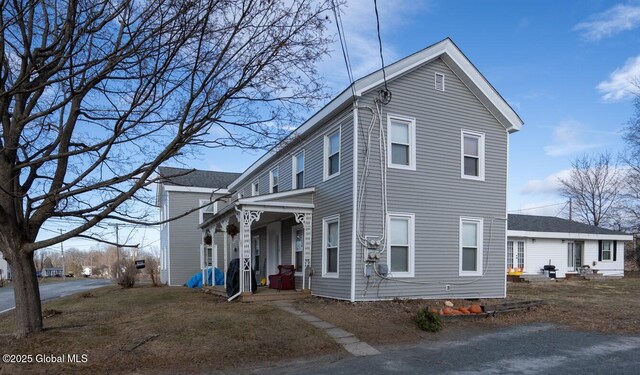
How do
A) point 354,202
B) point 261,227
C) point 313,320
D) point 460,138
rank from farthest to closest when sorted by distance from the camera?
1. point 261,227
2. point 460,138
3. point 354,202
4. point 313,320

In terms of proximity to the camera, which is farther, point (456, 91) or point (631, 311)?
point (456, 91)

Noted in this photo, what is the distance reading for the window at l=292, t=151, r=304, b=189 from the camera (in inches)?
624

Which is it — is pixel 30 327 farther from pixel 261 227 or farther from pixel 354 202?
pixel 261 227

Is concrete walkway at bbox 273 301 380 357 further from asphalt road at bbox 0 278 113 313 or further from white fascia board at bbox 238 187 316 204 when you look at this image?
asphalt road at bbox 0 278 113 313

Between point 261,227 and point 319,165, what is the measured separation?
6118mm

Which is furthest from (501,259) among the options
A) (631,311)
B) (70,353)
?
(70,353)

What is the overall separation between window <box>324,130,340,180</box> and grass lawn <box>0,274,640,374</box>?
3.77 m

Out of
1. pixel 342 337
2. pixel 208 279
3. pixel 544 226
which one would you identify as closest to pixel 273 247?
pixel 208 279

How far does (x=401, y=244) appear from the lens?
12.6m

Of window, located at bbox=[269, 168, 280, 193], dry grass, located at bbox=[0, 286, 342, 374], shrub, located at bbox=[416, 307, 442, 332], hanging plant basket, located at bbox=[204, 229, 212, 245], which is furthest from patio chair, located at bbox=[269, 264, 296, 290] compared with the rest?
shrub, located at bbox=[416, 307, 442, 332]

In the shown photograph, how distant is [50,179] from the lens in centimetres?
888

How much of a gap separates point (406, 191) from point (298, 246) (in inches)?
182

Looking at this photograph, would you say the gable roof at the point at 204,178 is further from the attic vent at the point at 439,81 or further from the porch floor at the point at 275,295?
the attic vent at the point at 439,81

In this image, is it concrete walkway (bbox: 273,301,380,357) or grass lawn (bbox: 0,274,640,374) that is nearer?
grass lawn (bbox: 0,274,640,374)
